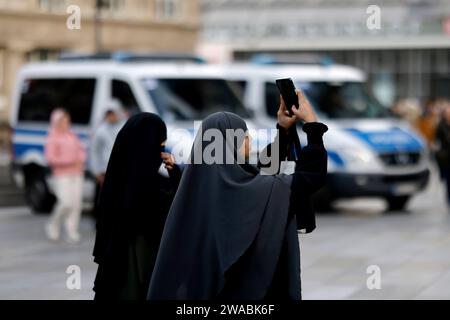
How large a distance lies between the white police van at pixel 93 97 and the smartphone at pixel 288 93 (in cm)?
970

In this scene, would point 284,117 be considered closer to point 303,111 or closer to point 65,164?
point 303,111

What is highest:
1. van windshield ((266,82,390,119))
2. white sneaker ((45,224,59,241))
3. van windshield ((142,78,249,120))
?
van windshield ((266,82,390,119))

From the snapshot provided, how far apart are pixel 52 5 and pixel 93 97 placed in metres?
23.3

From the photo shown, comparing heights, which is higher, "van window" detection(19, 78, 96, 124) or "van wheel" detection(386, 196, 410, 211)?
"van window" detection(19, 78, 96, 124)

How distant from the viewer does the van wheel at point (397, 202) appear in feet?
58.4

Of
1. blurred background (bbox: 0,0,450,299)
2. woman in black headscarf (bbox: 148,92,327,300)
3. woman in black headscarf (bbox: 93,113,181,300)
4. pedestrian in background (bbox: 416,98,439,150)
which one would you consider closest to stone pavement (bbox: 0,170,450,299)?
blurred background (bbox: 0,0,450,299)

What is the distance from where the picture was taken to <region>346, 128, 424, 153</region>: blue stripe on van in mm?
16688

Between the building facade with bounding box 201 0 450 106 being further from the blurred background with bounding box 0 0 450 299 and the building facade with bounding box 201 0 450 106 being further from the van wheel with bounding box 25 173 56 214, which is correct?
the van wheel with bounding box 25 173 56 214

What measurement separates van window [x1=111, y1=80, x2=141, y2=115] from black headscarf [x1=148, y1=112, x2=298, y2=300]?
10.9 metres

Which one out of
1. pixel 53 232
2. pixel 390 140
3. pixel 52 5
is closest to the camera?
pixel 53 232

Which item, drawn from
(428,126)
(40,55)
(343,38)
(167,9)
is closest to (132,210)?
(428,126)

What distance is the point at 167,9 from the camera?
4384 centimetres
